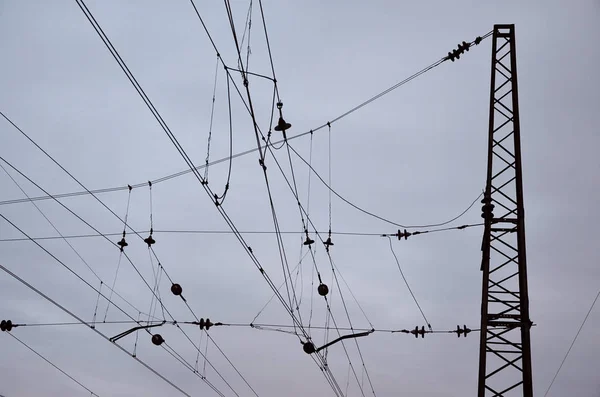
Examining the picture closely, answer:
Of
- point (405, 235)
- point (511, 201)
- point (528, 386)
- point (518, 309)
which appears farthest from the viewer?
point (405, 235)

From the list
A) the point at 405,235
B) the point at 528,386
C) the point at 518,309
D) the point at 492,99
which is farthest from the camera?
the point at 405,235

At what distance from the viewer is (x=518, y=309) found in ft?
40.8

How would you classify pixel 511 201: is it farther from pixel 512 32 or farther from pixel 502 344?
pixel 512 32

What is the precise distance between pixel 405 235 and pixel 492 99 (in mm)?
4095

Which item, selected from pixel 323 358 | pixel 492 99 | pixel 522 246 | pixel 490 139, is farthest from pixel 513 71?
pixel 323 358

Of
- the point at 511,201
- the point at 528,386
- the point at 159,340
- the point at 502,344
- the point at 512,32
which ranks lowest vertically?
the point at 528,386

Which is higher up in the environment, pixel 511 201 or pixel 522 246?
pixel 511 201

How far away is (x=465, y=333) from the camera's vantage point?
14906mm

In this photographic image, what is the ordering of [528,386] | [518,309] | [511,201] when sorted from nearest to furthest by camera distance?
[528,386] < [518,309] < [511,201]

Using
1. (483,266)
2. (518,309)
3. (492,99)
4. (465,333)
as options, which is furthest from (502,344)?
(492,99)

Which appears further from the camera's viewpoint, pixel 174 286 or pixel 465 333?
pixel 465 333

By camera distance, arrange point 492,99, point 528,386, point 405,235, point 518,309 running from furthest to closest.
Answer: point 405,235, point 492,99, point 518,309, point 528,386

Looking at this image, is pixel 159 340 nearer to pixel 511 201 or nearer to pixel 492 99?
pixel 511 201

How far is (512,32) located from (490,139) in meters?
2.98
